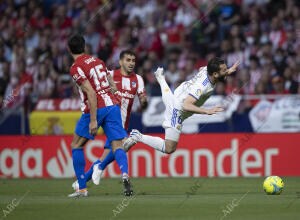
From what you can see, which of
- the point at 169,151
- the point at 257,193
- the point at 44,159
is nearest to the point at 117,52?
the point at 44,159

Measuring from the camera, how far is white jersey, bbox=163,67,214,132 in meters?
13.3

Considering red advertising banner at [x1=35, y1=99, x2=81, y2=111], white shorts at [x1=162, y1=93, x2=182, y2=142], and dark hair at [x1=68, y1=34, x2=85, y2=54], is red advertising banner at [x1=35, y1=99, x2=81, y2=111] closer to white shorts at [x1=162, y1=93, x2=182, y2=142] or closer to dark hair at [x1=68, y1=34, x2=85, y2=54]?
white shorts at [x1=162, y1=93, x2=182, y2=142]

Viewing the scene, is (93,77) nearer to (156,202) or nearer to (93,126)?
(93,126)

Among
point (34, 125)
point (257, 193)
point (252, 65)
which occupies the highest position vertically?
point (252, 65)

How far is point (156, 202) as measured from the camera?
11.5 metres

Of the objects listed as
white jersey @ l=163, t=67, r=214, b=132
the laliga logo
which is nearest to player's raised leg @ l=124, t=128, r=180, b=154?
white jersey @ l=163, t=67, r=214, b=132

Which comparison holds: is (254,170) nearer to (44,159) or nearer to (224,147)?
(224,147)

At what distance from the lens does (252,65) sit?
68.2 feet

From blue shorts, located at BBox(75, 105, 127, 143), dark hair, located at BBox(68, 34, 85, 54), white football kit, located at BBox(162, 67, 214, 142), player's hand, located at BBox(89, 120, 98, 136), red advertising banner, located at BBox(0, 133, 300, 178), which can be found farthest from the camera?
red advertising banner, located at BBox(0, 133, 300, 178)

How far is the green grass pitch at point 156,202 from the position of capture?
32.9 feet

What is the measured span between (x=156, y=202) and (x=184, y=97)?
117 inches

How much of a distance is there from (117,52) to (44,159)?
15.6 ft

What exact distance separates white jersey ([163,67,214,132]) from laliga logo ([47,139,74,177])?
5.18 metres

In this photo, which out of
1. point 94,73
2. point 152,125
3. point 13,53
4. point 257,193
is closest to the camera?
point 94,73
